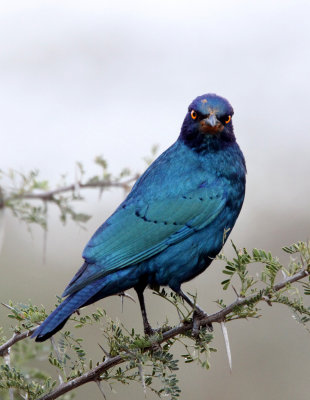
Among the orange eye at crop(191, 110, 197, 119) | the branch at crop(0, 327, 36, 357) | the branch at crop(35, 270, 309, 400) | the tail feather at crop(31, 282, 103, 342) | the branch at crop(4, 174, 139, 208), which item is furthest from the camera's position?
the orange eye at crop(191, 110, 197, 119)

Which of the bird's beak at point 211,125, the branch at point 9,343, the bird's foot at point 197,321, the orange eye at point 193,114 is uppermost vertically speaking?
the orange eye at point 193,114

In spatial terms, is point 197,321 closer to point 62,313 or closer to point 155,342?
point 155,342

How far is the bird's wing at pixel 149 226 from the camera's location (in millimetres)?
4980

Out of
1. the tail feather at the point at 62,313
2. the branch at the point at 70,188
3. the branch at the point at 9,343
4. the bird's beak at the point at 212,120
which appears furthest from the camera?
the bird's beak at the point at 212,120

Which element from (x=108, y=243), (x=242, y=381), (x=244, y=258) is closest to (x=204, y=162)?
(x=108, y=243)

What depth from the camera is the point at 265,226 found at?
9.59m

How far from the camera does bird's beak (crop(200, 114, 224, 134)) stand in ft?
18.3

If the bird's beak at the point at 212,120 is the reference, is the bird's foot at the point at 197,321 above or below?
below

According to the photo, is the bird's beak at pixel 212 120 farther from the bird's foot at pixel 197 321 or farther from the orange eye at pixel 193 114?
the bird's foot at pixel 197 321

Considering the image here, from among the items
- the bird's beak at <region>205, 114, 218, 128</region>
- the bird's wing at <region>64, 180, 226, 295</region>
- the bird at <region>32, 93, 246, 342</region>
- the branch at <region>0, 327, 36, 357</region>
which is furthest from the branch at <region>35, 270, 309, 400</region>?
the bird's beak at <region>205, 114, 218, 128</region>

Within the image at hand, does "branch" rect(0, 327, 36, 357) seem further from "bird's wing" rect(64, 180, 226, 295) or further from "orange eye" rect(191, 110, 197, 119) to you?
"orange eye" rect(191, 110, 197, 119)

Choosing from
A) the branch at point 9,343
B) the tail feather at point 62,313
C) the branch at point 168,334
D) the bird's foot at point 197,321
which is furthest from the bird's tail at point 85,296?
the bird's foot at point 197,321

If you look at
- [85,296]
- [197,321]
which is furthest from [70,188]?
[197,321]

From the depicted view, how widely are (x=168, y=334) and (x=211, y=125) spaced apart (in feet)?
6.08
